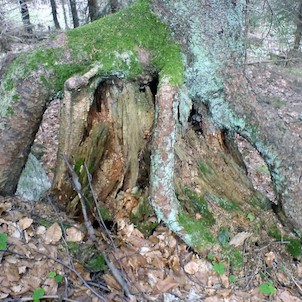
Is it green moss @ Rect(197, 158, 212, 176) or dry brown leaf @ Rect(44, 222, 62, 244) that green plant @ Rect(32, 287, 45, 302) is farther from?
green moss @ Rect(197, 158, 212, 176)

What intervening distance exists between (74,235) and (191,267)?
3.42 feet

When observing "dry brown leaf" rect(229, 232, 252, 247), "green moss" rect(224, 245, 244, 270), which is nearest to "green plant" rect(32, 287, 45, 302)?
"green moss" rect(224, 245, 244, 270)

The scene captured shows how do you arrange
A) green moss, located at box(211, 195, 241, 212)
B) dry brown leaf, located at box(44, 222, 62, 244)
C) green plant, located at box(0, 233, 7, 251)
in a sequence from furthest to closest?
green moss, located at box(211, 195, 241, 212) → dry brown leaf, located at box(44, 222, 62, 244) → green plant, located at box(0, 233, 7, 251)

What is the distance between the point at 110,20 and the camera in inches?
117

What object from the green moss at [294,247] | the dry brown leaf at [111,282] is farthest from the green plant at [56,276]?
the green moss at [294,247]

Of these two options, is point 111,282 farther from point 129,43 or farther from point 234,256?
point 129,43

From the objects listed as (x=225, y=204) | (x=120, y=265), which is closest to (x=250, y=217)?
(x=225, y=204)

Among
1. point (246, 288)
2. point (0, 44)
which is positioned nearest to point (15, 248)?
point (246, 288)

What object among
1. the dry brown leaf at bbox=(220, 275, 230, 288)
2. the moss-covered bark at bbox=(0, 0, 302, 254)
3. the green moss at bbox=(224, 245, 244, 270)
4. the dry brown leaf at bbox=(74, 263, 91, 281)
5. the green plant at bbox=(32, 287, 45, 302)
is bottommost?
the dry brown leaf at bbox=(220, 275, 230, 288)

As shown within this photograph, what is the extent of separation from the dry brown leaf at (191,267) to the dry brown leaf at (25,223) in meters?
1.38

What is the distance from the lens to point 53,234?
2.91m

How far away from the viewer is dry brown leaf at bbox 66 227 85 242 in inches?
116

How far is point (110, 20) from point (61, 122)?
98cm

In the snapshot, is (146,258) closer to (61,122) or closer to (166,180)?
(166,180)
